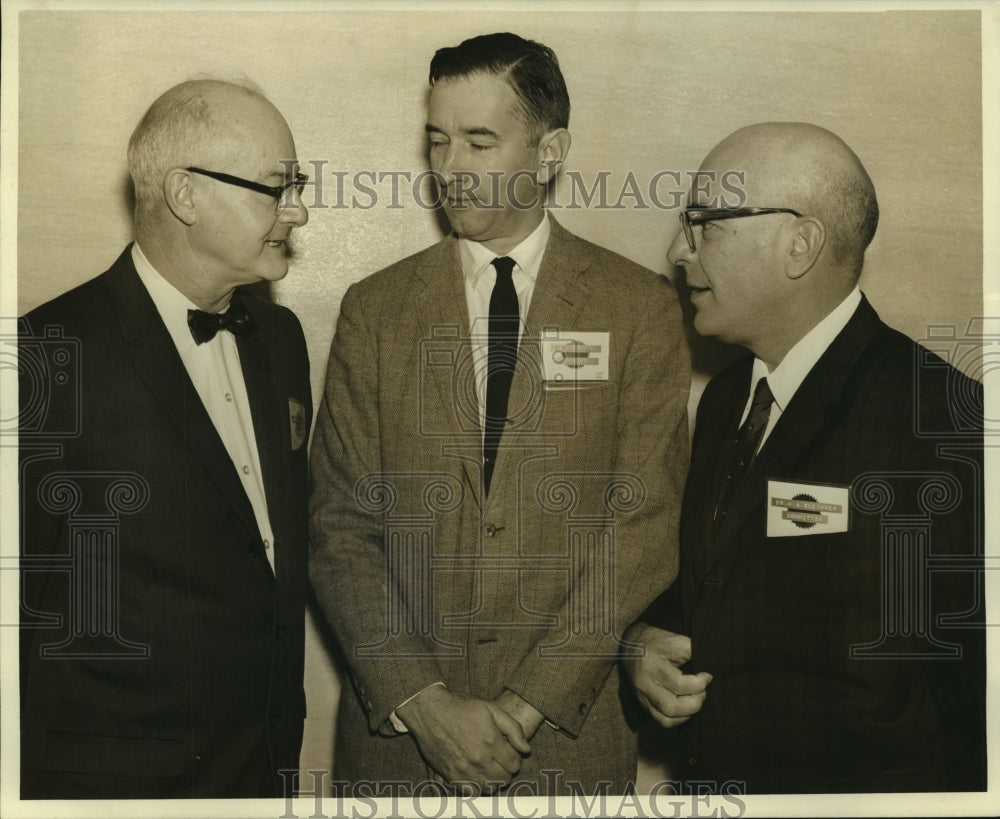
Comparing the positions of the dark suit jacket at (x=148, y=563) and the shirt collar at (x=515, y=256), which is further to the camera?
the shirt collar at (x=515, y=256)

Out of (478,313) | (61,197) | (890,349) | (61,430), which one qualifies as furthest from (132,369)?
(890,349)

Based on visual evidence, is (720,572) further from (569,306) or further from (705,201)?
(705,201)

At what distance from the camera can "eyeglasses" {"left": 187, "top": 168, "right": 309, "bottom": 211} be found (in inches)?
123

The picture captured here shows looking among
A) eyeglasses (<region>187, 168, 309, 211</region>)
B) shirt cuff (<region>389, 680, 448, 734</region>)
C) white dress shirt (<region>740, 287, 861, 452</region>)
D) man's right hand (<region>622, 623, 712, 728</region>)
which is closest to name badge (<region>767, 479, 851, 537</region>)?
white dress shirt (<region>740, 287, 861, 452</region>)

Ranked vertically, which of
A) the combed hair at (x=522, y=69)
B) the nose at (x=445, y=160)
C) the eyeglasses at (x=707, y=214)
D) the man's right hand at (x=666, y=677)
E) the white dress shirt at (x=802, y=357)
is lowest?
the man's right hand at (x=666, y=677)

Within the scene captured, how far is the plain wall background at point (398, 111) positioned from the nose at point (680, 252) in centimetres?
3

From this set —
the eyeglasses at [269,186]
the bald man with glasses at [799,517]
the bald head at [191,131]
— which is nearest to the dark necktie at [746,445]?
the bald man with glasses at [799,517]

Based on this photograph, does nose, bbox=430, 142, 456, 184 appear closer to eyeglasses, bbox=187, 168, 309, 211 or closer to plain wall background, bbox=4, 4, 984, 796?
plain wall background, bbox=4, 4, 984, 796

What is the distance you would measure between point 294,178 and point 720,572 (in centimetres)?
165

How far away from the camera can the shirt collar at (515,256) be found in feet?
10.6

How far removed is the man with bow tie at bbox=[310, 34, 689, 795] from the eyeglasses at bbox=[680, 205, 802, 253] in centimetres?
21

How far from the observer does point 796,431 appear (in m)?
3.12

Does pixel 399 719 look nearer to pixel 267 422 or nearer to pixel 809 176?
pixel 267 422

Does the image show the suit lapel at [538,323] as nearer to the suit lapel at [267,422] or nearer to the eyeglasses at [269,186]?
the suit lapel at [267,422]
